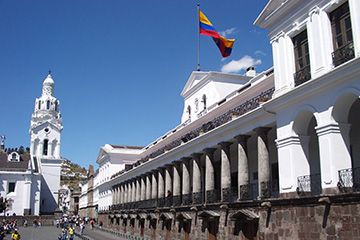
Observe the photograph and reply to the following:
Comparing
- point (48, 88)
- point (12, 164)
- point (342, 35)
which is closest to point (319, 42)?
point (342, 35)

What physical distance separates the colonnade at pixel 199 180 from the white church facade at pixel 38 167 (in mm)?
36938

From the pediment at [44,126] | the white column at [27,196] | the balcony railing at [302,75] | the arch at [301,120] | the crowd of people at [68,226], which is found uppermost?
the pediment at [44,126]

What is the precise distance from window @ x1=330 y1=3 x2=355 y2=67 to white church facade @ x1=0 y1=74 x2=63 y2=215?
76050mm

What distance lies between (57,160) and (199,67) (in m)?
61.2

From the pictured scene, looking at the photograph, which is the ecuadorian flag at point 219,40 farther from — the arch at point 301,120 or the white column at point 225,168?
the arch at point 301,120

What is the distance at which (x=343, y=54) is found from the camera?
15297 millimetres

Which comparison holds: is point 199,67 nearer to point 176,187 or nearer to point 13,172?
point 176,187

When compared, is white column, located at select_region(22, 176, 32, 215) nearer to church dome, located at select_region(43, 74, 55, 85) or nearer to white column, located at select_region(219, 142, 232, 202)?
church dome, located at select_region(43, 74, 55, 85)

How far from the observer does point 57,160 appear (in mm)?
92250

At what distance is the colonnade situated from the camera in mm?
20480

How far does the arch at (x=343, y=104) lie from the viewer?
49.0 feet

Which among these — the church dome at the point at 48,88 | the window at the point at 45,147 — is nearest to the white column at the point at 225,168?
the window at the point at 45,147

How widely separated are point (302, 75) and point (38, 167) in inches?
3156

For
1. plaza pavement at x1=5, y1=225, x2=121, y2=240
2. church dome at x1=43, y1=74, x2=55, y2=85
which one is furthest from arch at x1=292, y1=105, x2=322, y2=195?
church dome at x1=43, y1=74, x2=55, y2=85
